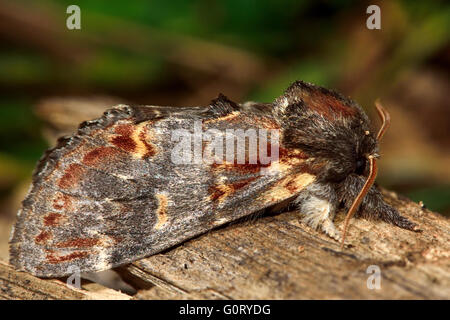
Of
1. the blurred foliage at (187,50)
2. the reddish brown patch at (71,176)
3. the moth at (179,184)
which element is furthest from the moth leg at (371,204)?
the blurred foliage at (187,50)

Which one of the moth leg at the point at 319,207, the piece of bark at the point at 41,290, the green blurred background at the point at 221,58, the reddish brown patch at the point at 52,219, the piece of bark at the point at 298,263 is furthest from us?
the green blurred background at the point at 221,58

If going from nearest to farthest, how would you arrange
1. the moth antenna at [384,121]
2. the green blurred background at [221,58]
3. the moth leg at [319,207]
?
the moth leg at [319,207], the moth antenna at [384,121], the green blurred background at [221,58]

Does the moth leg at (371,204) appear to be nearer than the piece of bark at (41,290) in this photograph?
No

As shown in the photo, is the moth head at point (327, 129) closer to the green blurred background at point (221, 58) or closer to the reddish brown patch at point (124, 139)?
the reddish brown patch at point (124, 139)

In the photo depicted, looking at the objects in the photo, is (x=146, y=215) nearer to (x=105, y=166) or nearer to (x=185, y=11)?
(x=105, y=166)

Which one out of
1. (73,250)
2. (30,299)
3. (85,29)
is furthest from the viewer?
(85,29)

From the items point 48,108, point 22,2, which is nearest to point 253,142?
point 48,108
